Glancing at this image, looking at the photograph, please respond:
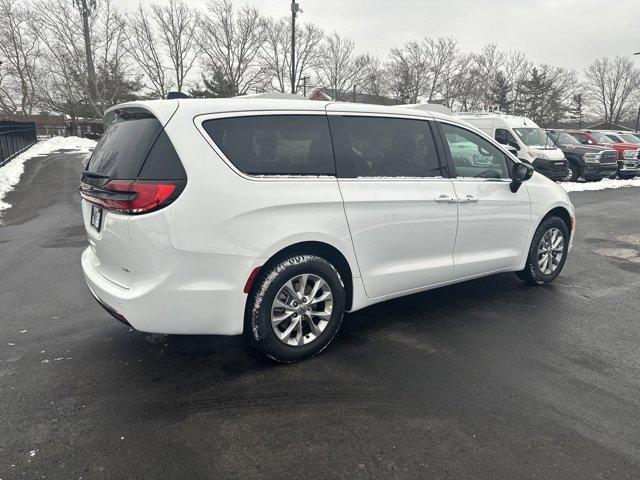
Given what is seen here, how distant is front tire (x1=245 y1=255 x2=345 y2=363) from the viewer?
308cm

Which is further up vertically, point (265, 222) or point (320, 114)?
point (320, 114)

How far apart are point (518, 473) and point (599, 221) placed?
29.5 ft

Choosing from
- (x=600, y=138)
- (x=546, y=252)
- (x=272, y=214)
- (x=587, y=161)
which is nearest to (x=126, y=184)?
(x=272, y=214)

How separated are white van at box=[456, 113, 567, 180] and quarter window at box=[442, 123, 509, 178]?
11296 mm

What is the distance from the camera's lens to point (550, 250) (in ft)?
16.8

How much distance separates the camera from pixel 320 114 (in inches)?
136

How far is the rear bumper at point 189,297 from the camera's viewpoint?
2799mm

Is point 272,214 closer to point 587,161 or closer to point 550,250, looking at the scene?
point 550,250

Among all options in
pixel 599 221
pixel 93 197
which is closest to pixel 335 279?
pixel 93 197

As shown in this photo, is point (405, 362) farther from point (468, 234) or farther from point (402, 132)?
point (402, 132)

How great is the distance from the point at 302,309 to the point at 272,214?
732 millimetres

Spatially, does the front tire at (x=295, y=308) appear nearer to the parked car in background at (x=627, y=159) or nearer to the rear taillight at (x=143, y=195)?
the rear taillight at (x=143, y=195)

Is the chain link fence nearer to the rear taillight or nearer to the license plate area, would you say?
the license plate area

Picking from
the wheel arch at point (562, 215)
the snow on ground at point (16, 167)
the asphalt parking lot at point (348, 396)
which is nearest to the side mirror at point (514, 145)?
the wheel arch at point (562, 215)
